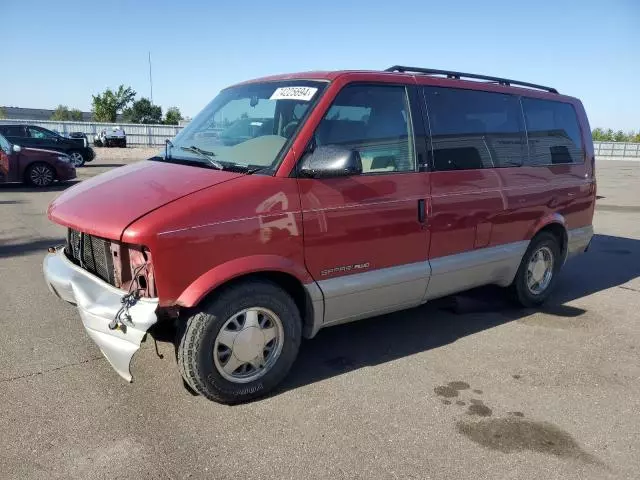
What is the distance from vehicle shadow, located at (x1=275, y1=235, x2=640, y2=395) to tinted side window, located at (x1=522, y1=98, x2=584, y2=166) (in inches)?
57.4

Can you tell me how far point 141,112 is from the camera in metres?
63.2

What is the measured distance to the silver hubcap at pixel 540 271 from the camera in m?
5.21

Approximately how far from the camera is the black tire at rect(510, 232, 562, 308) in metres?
5.09

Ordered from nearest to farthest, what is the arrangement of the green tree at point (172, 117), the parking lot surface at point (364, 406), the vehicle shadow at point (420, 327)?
the parking lot surface at point (364, 406) < the vehicle shadow at point (420, 327) < the green tree at point (172, 117)

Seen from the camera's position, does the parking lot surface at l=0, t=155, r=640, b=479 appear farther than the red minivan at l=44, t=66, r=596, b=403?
No

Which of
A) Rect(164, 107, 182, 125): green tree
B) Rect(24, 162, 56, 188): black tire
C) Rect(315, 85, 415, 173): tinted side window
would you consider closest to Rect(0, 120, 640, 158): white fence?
Rect(24, 162, 56, 188): black tire

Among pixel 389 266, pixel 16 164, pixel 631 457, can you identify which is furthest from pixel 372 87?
pixel 16 164

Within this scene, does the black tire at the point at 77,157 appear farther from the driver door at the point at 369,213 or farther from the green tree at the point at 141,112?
the green tree at the point at 141,112

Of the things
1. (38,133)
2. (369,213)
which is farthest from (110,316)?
(38,133)

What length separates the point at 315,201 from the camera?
3.37m

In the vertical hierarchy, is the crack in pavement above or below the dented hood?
below

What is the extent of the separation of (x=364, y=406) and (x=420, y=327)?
1.54 metres

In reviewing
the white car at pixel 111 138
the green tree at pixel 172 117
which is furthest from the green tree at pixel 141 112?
the white car at pixel 111 138

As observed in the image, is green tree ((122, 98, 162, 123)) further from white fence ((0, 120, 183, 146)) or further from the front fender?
the front fender
